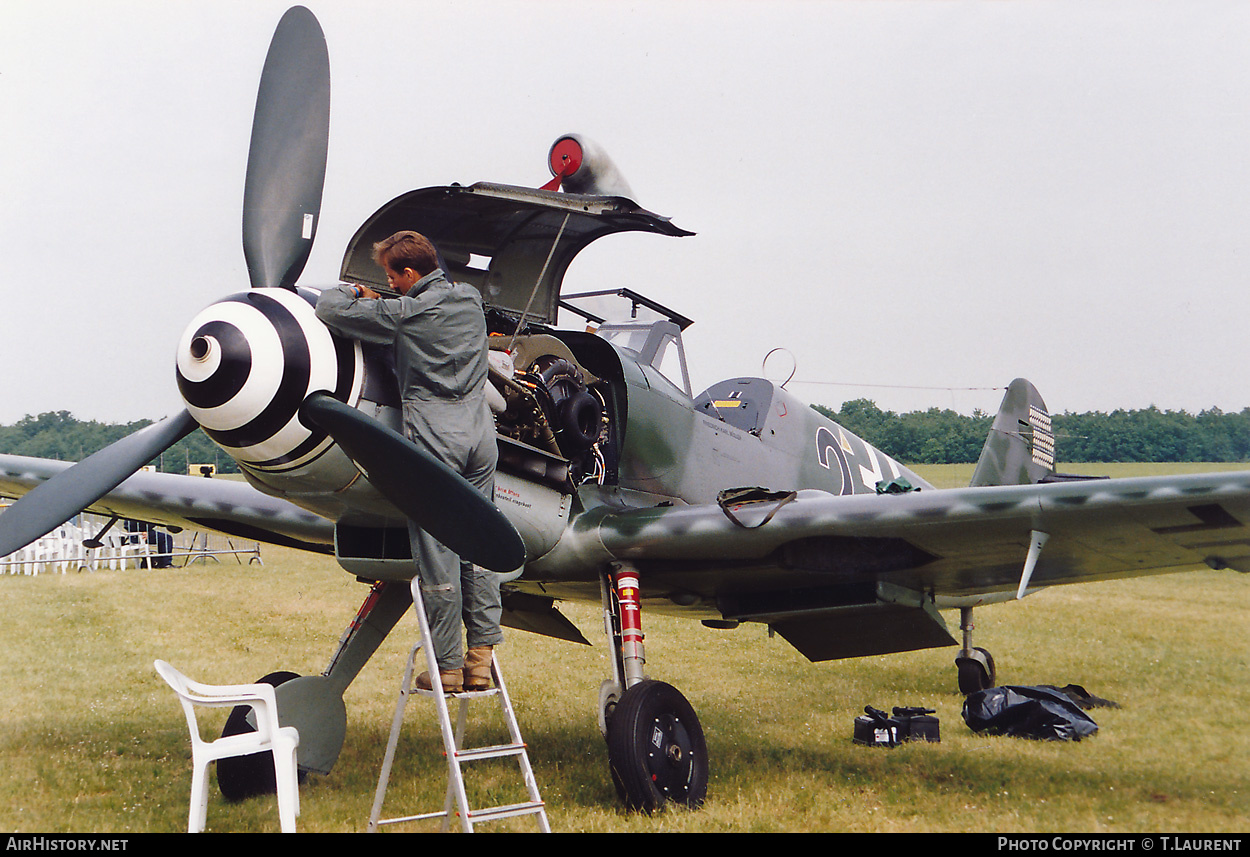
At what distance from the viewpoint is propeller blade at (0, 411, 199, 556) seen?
4.38 m

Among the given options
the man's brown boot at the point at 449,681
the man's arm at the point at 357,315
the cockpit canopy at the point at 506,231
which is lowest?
the man's brown boot at the point at 449,681

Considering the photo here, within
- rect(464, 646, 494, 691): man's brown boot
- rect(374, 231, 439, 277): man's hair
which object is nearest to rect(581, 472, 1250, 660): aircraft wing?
rect(464, 646, 494, 691): man's brown boot

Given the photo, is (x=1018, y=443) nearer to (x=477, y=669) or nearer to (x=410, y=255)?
(x=477, y=669)

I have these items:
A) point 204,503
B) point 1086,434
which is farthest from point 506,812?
point 1086,434

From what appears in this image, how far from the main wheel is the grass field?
0.14 metres

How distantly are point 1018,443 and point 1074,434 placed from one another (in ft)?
2.25

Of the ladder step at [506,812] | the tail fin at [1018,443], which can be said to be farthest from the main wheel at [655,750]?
the tail fin at [1018,443]

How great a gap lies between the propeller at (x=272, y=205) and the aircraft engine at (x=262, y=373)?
0.44 m

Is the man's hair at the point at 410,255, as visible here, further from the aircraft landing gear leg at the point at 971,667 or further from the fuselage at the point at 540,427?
the aircraft landing gear leg at the point at 971,667

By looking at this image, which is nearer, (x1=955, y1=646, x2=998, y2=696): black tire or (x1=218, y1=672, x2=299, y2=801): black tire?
→ (x1=218, y1=672, x2=299, y2=801): black tire

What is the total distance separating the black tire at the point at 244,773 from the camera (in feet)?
17.3

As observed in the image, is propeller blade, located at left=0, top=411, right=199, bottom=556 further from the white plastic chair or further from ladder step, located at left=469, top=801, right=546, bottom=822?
ladder step, located at left=469, top=801, right=546, bottom=822

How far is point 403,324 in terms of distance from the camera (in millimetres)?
4082

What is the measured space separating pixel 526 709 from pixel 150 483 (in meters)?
3.60
